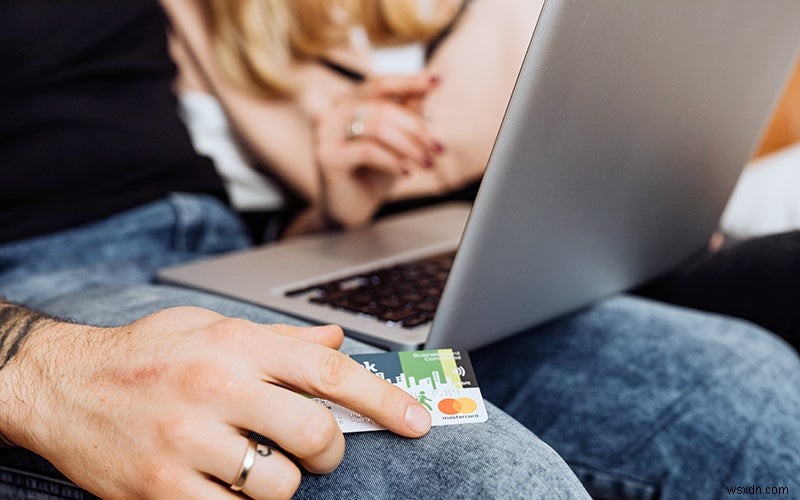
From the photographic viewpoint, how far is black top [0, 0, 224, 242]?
2.78 feet

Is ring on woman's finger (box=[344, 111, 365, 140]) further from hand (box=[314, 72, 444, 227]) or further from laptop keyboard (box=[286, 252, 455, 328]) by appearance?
laptop keyboard (box=[286, 252, 455, 328])

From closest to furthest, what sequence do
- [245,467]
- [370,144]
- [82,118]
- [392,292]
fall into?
[245,467] < [392,292] < [82,118] < [370,144]

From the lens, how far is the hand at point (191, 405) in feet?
1.39

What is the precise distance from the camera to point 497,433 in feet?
1.64

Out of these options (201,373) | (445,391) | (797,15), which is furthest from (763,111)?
(201,373)

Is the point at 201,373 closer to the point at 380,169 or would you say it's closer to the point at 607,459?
the point at 607,459

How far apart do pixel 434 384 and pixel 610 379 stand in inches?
13.0

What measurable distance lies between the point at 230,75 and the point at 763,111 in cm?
78

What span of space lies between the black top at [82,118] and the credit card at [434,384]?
0.54 metres

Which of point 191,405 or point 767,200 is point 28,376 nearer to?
point 191,405

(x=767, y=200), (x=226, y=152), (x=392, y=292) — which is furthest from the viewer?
(x=226, y=152)

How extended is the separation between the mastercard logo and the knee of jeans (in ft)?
1.92

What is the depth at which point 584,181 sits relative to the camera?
557 millimetres

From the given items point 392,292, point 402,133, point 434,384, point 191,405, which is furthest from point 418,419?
point 402,133
